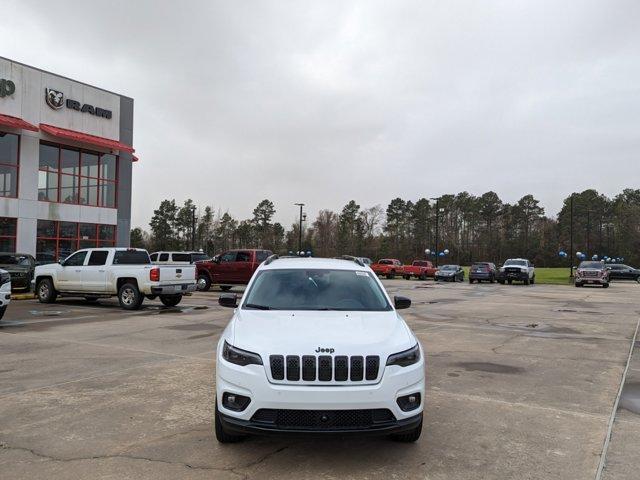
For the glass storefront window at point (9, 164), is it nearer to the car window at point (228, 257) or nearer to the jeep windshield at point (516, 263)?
the car window at point (228, 257)

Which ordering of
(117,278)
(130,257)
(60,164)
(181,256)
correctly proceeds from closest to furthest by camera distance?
1. (117,278)
2. (130,257)
3. (181,256)
4. (60,164)

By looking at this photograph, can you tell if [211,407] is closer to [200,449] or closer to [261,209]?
[200,449]

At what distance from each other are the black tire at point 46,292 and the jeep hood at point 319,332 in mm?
14473

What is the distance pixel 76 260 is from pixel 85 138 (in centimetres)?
1164

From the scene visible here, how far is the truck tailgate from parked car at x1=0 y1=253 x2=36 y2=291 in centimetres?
789

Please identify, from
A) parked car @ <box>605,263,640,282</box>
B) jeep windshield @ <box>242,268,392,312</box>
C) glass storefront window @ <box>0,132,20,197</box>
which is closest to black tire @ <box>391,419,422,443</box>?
jeep windshield @ <box>242,268,392,312</box>

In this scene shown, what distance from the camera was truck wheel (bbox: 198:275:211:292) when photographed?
24.2 metres

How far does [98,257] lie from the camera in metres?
16.3

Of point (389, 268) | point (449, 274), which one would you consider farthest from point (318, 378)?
point (389, 268)

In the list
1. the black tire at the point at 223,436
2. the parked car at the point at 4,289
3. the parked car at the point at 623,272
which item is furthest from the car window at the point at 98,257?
the parked car at the point at 623,272

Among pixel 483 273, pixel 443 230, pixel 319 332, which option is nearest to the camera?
pixel 319 332

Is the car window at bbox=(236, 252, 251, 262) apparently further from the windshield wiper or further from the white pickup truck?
the windshield wiper

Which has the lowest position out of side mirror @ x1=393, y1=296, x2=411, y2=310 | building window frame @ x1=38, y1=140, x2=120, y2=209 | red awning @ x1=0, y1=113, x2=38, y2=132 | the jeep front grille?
the jeep front grille

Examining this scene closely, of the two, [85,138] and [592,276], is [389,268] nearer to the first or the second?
[592,276]
